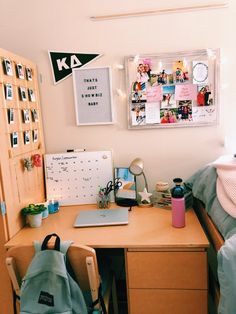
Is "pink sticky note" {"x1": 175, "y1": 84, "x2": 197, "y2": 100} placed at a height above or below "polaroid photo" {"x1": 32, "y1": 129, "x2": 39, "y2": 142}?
above

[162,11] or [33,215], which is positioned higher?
[162,11]

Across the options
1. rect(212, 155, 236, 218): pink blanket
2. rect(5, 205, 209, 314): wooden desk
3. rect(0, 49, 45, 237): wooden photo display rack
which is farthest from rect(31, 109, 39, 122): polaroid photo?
rect(212, 155, 236, 218): pink blanket

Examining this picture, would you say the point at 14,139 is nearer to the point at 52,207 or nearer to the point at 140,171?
the point at 52,207

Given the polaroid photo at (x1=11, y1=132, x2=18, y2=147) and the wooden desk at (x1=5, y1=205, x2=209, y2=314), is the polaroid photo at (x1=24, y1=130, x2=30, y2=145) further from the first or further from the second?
the wooden desk at (x1=5, y1=205, x2=209, y2=314)

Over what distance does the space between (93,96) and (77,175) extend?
57 cm

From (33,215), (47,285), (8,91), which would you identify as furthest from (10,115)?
(47,285)

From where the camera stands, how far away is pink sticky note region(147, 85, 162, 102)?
1879 mm

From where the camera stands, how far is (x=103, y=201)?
1889 mm

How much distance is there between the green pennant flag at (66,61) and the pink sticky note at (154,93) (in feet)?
1.40

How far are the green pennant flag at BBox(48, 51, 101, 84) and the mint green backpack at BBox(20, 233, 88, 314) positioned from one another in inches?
48.7

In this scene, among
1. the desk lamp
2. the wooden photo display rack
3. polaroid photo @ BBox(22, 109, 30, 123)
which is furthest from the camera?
the desk lamp

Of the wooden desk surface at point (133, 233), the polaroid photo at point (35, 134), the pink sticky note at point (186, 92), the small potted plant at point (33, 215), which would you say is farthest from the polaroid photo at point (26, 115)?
the pink sticky note at point (186, 92)

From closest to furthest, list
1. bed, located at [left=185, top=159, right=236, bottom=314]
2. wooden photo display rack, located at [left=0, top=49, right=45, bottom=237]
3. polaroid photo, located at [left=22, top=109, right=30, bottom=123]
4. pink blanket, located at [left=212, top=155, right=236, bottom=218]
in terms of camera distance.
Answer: bed, located at [left=185, top=159, right=236, bottom=314] → pink blanket, located at [left=212, top=155, right=236, bottom=218] → wooden photo display rack, located at [left=0, top=49, right=45, bottom=237] → polaroid photo, located at [left=22, top=109, right=30, bottom=123]

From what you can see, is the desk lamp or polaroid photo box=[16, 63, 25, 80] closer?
polaroid photo box=[16, 63, 25, 80]
